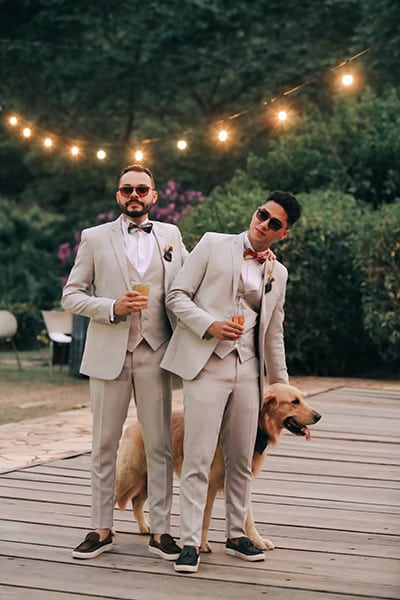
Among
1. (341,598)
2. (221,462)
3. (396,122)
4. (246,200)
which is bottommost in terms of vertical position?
(341,598)

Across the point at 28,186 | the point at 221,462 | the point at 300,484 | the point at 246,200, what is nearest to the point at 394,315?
the point at 246,200

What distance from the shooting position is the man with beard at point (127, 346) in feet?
15.4

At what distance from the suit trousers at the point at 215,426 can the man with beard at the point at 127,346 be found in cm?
18

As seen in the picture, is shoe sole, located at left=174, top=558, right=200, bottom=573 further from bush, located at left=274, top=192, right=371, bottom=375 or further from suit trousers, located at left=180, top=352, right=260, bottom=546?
bush, located at left=274, top=192, right=371, bottom=375

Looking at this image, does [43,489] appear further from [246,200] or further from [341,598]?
[246,200]

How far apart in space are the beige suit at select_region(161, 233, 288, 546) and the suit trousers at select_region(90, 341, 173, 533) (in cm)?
12

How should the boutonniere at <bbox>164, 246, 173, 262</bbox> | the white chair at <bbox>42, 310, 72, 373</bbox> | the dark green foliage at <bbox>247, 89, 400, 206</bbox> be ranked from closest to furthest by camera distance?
1. the boutonniere at <bbox>164, 246, 173, 262</bbox>
2. the white chair at <bbox>42, 310, 72, 373</bbox>
3. the dark green foliage at <bbox>247, 89, 400, 206</bbox>

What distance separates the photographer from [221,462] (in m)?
4.81

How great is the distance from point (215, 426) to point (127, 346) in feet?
1.57

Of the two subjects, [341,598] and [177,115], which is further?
[177,115]

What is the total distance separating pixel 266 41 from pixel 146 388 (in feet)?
60.1

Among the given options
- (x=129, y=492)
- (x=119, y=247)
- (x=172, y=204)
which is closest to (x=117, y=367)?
(x=119, y=247)

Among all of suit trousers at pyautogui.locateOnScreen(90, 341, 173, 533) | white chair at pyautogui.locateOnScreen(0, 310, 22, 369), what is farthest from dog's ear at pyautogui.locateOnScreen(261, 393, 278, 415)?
white chair at pyautogui.locateOnScreen(0, 310, 22, 369)

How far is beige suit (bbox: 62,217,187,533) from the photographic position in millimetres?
4680
